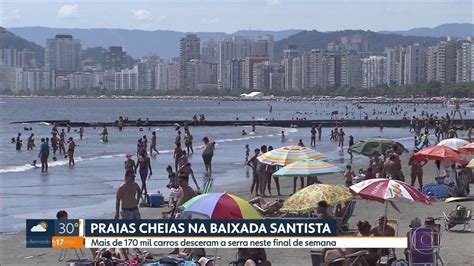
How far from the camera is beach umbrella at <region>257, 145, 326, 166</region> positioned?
17.3m

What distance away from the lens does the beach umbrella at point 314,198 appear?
12570 mm

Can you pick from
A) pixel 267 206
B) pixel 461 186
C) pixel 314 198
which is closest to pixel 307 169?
pixel 267 206

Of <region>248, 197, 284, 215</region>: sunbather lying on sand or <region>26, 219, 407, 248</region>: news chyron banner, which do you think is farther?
<region>248, 197, 284, 215</region>: sunbather lying on sand

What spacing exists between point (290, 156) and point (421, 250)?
6685mm

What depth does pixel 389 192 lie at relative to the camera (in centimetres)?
1184

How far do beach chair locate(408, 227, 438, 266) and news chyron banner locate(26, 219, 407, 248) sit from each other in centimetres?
89

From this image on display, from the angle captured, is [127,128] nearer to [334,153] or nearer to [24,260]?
[334,153]

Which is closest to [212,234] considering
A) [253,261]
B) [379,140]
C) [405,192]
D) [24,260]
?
[253,261]

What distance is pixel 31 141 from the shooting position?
45.7 m

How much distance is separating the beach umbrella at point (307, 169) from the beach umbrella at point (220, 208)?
17.5 ft

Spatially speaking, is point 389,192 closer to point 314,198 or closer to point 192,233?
point 314,198

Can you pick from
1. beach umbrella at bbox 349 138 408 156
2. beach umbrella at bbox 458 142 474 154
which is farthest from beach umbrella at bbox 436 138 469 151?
beach umbrella at bbox 349 138 408 156

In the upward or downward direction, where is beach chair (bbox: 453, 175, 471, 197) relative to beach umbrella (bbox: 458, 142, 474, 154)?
downward

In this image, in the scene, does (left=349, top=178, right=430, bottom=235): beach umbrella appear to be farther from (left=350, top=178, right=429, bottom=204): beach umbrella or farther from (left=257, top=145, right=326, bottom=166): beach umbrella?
(left=257, top=145, right=326, bottom=166): beach umbrella
